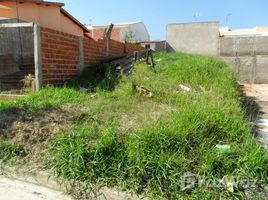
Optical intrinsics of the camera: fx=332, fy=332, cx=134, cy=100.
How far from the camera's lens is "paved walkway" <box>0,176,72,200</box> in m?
3.15

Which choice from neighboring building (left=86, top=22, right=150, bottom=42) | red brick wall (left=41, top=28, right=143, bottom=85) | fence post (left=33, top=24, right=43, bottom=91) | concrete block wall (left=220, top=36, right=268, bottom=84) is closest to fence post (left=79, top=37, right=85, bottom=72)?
red brick wall (left=41, top=28, right=143, bottom=85)

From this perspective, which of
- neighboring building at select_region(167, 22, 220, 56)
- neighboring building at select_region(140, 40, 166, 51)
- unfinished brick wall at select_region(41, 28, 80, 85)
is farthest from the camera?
neighboring building at select_region(167, 22, 220, 56)

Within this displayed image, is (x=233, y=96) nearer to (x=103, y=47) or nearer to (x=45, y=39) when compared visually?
(x=45, y=39)

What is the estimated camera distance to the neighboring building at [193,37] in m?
27.7

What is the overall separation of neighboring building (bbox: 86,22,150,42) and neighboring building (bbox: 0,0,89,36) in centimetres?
1204

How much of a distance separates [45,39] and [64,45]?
845mm

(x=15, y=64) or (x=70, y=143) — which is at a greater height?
(x=15, y=64)

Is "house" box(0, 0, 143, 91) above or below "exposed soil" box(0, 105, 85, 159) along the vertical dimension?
above

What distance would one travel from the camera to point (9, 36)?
845 cm

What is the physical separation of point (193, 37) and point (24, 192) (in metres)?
26.4

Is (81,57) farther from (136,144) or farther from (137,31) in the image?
(137,31)

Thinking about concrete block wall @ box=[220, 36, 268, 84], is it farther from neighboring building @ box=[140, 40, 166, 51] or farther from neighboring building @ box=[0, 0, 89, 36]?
neighboring building @ box=[140, 40, 166, 51]

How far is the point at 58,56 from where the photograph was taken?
7.54 meters

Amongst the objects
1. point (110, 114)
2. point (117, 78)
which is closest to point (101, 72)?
point (117, 78)
